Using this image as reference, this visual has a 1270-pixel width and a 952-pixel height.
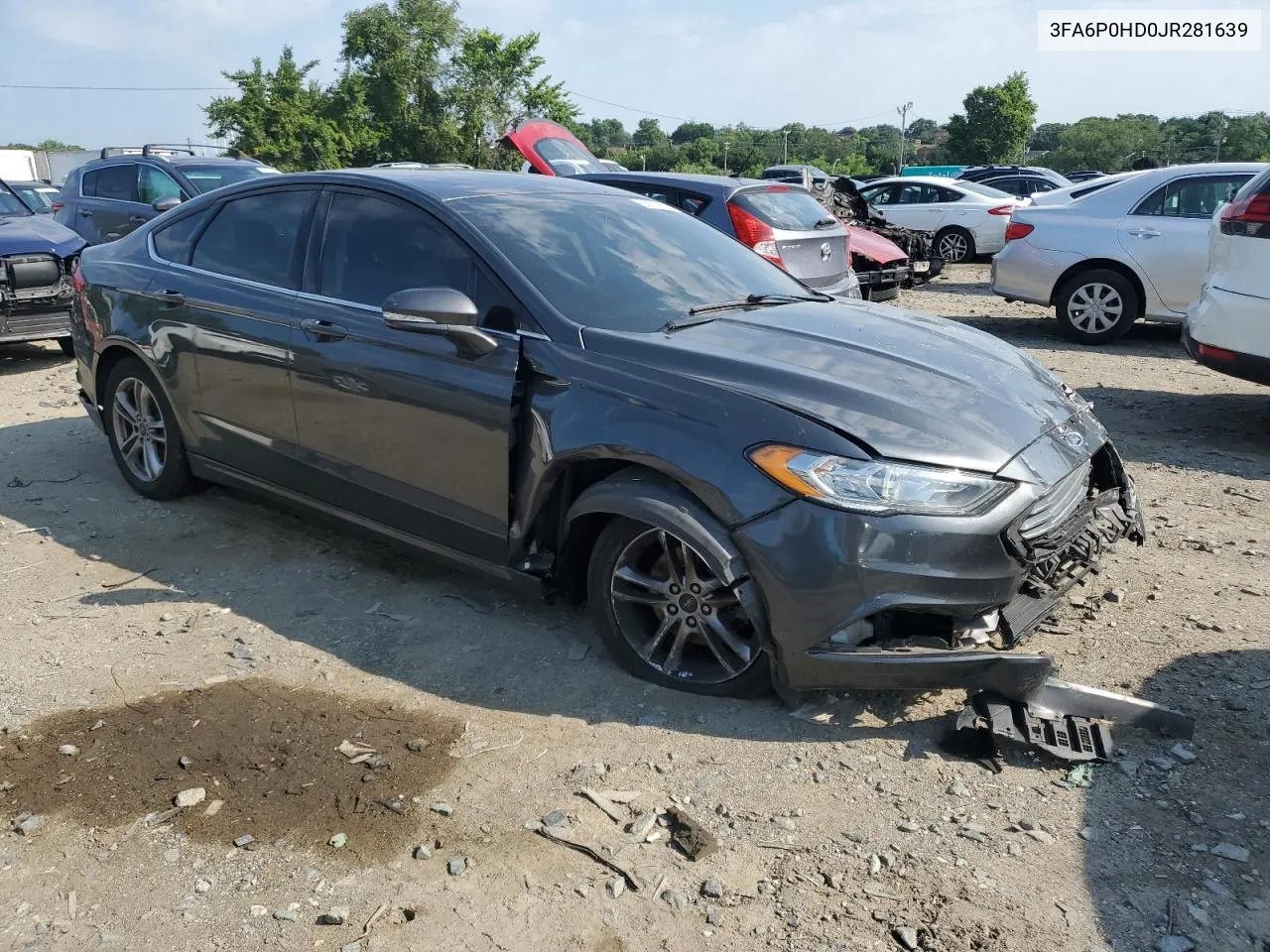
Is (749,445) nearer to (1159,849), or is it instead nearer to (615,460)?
(615,460)

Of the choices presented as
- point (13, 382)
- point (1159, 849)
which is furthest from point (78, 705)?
point (13, 382)

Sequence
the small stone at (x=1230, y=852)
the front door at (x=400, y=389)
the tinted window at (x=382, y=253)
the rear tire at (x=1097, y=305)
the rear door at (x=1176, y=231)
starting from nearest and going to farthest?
the small stone at (x=1230, y=852), the front door at (x=400, y=389), the tinted window at (x=382, y=253), the rear door at (x=1176, y=231), the rear tire at (x=1097, y=305)

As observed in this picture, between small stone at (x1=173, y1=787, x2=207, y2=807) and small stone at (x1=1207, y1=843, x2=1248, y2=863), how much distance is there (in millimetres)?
2781

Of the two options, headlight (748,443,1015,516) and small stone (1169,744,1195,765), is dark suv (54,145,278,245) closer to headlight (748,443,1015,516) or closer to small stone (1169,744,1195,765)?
headlight (748,443,1015,516)

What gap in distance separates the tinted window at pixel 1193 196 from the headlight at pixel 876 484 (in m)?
7.80

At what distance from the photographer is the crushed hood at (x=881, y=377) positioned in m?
3.13

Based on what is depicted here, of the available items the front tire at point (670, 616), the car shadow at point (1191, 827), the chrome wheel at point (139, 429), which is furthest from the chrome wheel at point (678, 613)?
the chrome wheel at point (139, 429)

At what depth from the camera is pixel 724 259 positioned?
178 inches

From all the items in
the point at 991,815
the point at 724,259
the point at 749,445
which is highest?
the point at 724,259

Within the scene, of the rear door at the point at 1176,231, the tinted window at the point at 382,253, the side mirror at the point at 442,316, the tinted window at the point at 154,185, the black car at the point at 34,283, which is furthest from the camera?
the tinted window at the point at 154,185

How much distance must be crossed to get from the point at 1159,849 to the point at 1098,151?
81185mm

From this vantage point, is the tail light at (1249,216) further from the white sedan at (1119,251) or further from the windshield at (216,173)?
the windshield at (216,173)

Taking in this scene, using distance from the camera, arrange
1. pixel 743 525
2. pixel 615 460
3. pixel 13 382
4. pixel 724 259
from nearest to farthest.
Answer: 1. pixel 743 525
2. pixel 615 460
3. pixel 724 259
4. pixel 13 382

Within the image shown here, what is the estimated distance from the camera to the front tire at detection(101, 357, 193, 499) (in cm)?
521
